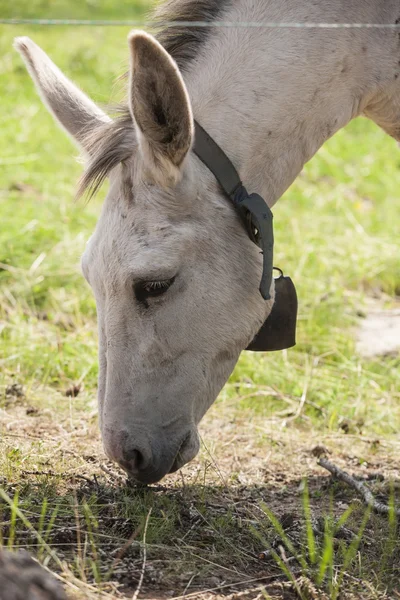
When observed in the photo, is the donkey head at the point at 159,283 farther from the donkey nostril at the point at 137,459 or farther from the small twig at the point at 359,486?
the small twig at the point at 359,486

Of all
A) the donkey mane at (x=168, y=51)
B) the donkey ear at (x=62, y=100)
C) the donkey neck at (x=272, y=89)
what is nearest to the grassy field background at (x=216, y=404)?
the donkey ear at (x=62, y=100)

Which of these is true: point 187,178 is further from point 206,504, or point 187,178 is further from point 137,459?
point 206,504

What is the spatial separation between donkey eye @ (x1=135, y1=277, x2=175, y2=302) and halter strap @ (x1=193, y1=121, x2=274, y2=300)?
319 mm

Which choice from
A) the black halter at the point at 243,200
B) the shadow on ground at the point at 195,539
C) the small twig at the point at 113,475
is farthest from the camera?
the small twig at the point at 113,475

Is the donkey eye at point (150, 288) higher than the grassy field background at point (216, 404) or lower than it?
higher

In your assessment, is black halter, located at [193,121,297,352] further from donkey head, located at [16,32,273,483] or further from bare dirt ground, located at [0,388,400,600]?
bare dirt ground, located at [0,388,400,600]

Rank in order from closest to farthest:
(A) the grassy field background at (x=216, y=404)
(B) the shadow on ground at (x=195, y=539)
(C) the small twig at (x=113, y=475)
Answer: (B) the shadow on ground at (x=195, y=539)
(A) the grassy field background at (x=216, y=404)
(C) the small twig at (x=113, y=475)

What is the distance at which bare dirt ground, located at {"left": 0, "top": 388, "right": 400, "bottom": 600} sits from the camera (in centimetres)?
225

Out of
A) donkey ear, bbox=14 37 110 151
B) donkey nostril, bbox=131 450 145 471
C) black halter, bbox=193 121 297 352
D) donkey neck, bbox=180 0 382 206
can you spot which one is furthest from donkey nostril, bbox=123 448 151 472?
donkey ear, bbox=14 37 110 151

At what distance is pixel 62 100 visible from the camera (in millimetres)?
2830

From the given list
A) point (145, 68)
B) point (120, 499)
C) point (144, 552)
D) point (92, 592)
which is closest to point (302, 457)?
point (120, 499)

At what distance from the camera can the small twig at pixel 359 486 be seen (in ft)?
9.44

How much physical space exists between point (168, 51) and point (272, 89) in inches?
14.6

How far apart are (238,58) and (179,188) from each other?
1.77ft
